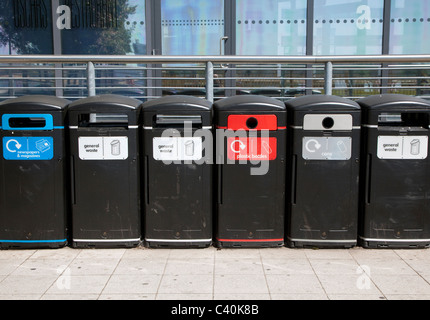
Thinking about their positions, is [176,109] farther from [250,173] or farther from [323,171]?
[323,171]

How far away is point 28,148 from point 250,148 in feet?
7.53

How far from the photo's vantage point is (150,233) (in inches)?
→ 207

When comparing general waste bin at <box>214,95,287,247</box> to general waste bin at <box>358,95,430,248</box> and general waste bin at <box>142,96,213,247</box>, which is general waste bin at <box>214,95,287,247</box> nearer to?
general waste bin at <box>142,96,213,247</box>

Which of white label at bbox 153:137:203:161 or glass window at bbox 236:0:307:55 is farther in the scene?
glass window at bbox 236:0:307:55

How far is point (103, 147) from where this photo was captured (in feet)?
16.9

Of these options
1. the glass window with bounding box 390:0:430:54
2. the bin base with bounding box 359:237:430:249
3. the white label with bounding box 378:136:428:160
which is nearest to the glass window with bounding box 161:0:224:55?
the glass window with bounding box 390:0:430:54

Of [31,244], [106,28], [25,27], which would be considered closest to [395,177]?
[31,244]

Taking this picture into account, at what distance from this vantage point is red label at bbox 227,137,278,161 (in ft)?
16.9

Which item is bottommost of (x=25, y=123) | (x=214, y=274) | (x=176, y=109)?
(x=214, y=274)

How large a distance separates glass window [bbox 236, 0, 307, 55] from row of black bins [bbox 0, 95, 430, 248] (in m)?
5.27

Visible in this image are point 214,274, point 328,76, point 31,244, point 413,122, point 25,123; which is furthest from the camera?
point 328,76

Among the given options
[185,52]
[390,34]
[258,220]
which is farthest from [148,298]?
[390,34]

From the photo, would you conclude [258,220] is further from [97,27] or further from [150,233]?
[97,27]

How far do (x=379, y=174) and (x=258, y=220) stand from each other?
1342 millimetres
